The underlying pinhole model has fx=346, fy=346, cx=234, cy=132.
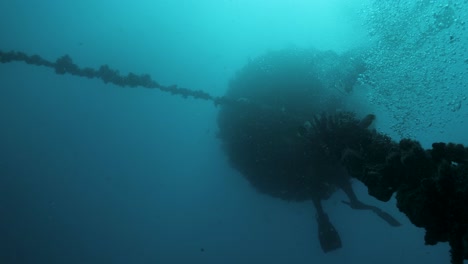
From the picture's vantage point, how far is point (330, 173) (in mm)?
12242

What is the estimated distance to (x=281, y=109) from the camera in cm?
1384

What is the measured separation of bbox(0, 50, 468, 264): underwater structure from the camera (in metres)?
4.96

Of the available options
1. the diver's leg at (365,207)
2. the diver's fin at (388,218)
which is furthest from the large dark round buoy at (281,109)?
the diver's fin at (388,218)

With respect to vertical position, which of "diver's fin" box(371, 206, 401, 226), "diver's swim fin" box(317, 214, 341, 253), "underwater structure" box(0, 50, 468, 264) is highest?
"underwater structure" box(0, 50, 468, 264)

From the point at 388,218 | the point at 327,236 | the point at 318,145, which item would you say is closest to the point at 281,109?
the point at 327,236

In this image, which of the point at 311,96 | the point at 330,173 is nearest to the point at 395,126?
the point at 311,96

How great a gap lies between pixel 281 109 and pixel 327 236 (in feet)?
16.6

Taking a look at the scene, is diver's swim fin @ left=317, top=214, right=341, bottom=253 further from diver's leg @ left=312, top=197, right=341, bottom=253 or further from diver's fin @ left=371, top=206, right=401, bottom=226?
diver's fin @ left=371, top=206, right=401, bottom=226

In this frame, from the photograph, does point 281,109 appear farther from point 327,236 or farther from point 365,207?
point 327,236

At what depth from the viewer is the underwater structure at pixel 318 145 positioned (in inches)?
195

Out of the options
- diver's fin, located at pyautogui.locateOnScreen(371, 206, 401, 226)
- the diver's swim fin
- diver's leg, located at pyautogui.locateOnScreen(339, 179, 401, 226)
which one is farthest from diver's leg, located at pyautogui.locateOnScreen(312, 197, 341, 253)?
diver's fin, located at pyautogui.locateOnScreen(371, 206, 401, 226)

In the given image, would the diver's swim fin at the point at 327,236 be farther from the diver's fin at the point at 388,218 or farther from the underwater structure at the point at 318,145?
the diver's fin at the point at 388,218

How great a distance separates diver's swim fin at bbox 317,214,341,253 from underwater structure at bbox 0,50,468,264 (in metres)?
0.03

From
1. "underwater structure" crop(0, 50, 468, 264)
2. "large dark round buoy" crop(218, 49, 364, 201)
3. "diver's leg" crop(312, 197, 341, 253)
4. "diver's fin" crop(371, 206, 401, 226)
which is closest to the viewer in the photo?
A: "underwater structure" crop(0, 50, 468, 264)
